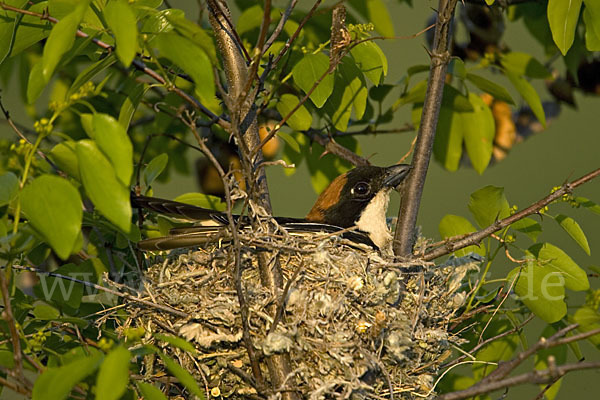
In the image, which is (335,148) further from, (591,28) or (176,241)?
(591,28)

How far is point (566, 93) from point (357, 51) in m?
2.62

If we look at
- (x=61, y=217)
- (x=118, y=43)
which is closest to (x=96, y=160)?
(x=61, y=217)

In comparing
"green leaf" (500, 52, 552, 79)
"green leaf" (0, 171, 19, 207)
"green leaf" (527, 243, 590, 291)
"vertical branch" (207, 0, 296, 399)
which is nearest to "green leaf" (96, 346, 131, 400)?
"green leaf" (0, 171, 19, 207)

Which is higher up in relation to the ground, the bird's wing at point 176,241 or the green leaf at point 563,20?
the green leaf at point 563,20

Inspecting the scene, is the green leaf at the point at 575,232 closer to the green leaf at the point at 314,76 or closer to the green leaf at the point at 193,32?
the green leaf at the point at 314,76

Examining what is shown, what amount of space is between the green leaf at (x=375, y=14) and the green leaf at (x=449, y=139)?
67 cm

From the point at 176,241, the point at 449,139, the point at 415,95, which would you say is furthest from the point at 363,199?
the point at 176,241

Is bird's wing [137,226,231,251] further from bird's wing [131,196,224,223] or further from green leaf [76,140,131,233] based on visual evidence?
green leaf [76,140,131,233]

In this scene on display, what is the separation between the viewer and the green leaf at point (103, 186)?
2428 mm

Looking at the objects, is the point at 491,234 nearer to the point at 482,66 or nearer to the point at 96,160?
the point at 482,66

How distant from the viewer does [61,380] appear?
2361 mm

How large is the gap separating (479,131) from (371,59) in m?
1.52

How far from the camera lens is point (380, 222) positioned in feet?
18.9

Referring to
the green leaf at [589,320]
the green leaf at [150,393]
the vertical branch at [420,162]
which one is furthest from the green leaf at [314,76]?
the green leaf at [589,320]
